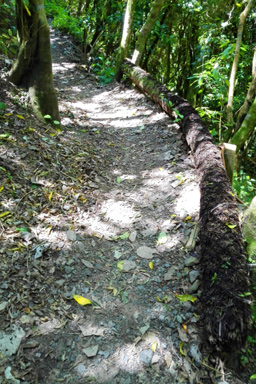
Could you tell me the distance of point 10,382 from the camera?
1.82m

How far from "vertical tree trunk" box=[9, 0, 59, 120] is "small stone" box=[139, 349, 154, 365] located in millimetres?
3720

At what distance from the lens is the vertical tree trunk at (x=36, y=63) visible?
431cm

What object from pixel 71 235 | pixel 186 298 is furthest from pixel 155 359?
pixel 71 235

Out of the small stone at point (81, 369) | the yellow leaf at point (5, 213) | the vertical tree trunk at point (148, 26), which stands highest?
the vertical tree trunk at point (148, 26)

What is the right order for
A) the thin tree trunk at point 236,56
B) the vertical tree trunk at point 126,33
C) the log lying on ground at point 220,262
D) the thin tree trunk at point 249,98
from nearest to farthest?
the log lying on ground at point 220,262, the thin tree trunk at point 236,56, the thin tree trunk at point 249,98, the vertical tree trunk at point 126,33

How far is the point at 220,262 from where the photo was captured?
8.05 feet

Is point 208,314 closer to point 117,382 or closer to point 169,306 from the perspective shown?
point 169,306

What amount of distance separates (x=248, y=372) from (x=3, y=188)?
2713 millimetres

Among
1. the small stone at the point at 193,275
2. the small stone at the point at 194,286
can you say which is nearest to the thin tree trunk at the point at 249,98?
the small stone at the point at 193,275

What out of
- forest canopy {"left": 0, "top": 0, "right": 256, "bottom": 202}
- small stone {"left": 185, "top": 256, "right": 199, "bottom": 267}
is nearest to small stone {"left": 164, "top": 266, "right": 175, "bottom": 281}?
small stone {"left": 185, "top": 256, "right": 199, "bottom": 267}

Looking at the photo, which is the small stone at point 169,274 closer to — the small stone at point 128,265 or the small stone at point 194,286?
the small stone at point 194,286

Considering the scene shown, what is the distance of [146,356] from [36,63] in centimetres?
432

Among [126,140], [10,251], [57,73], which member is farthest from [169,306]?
[57,73]

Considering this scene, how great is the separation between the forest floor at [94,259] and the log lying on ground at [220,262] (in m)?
0.20
